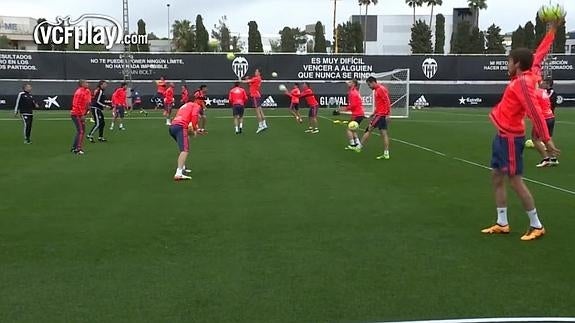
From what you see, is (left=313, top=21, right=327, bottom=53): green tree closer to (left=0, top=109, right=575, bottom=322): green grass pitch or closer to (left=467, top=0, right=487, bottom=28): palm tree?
(left=467, top=0, right=487, bottom=28): palm tree

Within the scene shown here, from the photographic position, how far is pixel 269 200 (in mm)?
9289

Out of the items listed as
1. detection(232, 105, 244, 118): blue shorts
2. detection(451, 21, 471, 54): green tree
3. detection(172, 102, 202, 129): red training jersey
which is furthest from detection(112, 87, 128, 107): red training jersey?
detection(451, 21, 471, 54): green tree

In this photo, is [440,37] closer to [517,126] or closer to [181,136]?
[181,136]

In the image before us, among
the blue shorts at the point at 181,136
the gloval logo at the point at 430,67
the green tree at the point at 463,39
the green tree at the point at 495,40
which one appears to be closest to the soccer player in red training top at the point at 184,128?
the blue shorts at the point at 181,136

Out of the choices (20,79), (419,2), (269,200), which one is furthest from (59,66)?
(419,2)

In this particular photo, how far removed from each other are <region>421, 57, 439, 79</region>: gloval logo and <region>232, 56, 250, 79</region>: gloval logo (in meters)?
12.1

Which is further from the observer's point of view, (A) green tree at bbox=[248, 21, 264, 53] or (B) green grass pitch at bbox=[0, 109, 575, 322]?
(A) green tree at bbox=[248, 21, 264, 53]

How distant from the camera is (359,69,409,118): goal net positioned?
113 feet

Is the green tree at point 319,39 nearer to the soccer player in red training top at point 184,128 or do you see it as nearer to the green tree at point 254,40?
the green tree at point 254,40

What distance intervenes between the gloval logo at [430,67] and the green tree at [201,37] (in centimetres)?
3161

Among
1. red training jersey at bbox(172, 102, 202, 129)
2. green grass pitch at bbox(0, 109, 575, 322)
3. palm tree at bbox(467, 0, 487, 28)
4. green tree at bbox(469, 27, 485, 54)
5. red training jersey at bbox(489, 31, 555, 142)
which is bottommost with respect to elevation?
green grass pitch at bbox(0, 109, 575, 322)

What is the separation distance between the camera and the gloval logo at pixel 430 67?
4400 centimetres

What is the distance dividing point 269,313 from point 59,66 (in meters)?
39.2

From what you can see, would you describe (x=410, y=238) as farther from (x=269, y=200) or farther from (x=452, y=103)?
(x=452, y=103)
